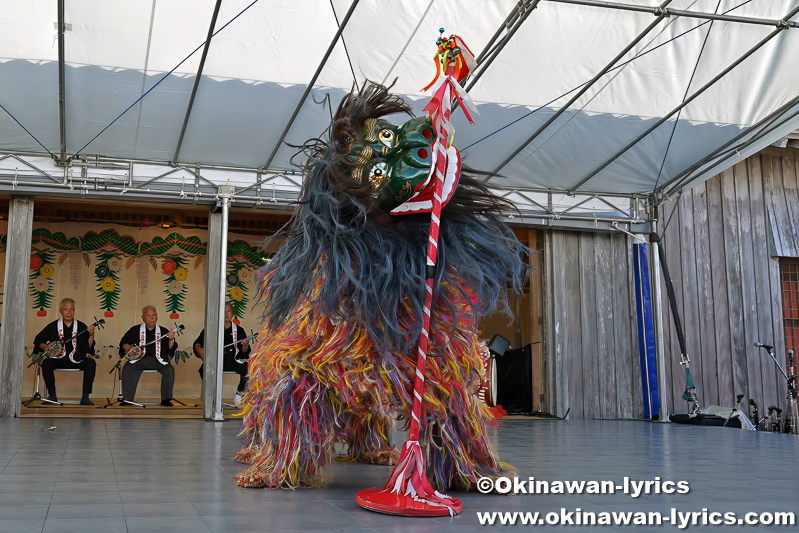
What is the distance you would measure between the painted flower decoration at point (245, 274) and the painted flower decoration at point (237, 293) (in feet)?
0.45

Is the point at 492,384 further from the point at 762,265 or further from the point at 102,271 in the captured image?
the point at 102,271

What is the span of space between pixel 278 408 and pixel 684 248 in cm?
762

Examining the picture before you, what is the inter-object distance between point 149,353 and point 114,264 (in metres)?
1.30

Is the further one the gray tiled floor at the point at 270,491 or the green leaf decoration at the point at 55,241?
the green leaf decoration at the point at 55,241

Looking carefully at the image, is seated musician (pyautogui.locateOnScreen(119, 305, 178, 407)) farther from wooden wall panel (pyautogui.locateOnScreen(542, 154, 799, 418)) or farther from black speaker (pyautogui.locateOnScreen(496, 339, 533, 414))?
wooden wall panel (pyautogui.locateOnScreen(542, 154, 799, 418))

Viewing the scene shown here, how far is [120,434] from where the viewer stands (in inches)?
196

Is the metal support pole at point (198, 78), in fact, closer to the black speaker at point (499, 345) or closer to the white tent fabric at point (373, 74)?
the white tent fabric at point (373, 74)

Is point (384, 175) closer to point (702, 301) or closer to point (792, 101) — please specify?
point (792, 101)

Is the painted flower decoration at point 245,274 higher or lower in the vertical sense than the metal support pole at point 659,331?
higher

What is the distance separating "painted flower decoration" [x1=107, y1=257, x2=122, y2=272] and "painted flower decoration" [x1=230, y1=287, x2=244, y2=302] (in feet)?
4.86

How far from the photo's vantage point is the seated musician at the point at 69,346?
8.48 metres

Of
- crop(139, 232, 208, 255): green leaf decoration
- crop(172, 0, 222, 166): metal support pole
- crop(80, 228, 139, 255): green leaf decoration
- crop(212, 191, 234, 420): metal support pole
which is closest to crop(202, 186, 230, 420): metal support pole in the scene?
crop(212, 191, 234, 420): metal support pole

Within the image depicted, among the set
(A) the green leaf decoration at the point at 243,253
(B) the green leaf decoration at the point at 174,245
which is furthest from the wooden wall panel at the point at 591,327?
(B) the green leaf decoration at the point at 174,245

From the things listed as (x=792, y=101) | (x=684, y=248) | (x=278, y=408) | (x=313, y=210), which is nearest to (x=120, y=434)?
(x=278, y=408)
